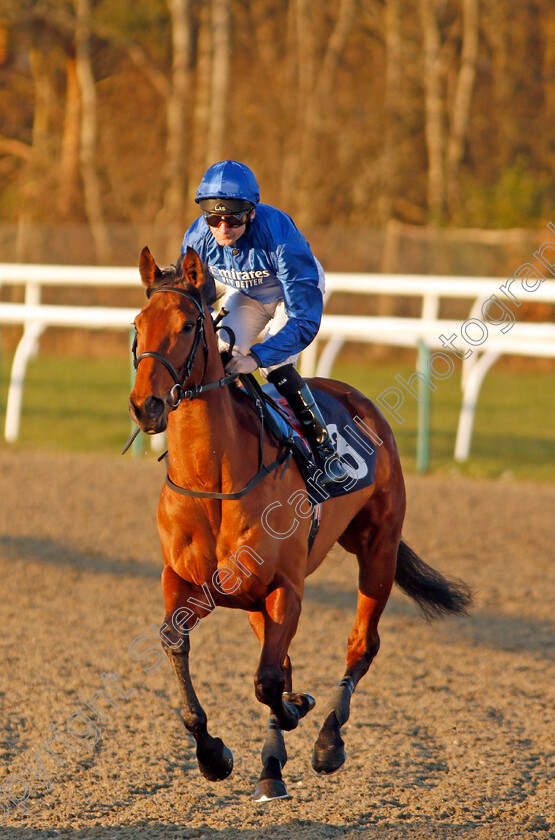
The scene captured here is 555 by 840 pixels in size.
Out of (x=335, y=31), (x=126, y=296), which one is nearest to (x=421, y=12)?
(x=335, y=31)

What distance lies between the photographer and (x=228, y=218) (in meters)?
3.35

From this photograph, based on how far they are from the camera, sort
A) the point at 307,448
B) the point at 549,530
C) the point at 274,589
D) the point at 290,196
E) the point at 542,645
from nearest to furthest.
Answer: the point at 274,589
the point at 307,448
the point at 542,645
the point at 549,530
the point at 290,196

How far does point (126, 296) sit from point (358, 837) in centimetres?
1667

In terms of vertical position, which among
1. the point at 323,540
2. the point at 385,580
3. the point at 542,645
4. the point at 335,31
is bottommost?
the point at 542,645

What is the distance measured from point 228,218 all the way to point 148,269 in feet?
1.26

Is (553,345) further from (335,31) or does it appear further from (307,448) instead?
(335,31)

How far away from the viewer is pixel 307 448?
366 centimetres

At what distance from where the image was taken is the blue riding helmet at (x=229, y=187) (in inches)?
130

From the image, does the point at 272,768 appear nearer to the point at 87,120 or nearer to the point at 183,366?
the point at 183,366

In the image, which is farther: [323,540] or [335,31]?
[335,31]

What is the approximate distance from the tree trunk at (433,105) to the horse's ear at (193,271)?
1855cm

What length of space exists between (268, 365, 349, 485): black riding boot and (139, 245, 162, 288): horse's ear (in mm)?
728

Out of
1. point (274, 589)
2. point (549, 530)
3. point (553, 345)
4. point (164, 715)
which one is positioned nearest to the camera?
point (274, 589)

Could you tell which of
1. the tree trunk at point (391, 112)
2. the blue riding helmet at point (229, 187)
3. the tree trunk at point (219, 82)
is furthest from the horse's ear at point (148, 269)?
the tree trunk at point (391, 112)
